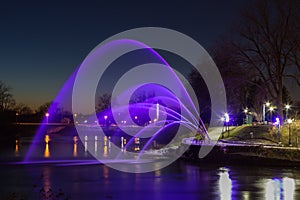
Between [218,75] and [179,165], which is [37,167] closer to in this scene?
[179,165]

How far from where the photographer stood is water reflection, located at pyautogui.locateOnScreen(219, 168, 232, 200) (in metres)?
22.0

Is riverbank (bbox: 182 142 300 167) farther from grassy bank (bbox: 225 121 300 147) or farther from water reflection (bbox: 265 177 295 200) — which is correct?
water reflection (bbox: 265 177 295 200)

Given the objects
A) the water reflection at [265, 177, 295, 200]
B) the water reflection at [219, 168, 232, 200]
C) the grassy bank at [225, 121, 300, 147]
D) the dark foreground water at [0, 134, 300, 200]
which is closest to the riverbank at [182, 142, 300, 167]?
the dark foreground water at [0, 134, 300, 200]

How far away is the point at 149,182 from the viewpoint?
1070 inches

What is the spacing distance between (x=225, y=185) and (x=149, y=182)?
4631 mm

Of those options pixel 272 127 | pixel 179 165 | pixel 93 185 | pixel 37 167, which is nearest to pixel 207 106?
pixel 272 127

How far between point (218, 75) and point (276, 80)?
30.5 feet

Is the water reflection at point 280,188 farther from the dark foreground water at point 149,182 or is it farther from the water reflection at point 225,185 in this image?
the water reflection at point 225,185

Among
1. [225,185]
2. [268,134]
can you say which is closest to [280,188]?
[225,185]

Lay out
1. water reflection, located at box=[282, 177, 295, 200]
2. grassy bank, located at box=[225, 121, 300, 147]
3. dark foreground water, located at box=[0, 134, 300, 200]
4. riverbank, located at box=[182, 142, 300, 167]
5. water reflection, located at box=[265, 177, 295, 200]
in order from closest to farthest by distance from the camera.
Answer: water reflection, located at box=[265, 177, 295, 200] < water reflection, located at box=[282, 177, 295, 200] < dark foreground water, located at box=[0, 134, 300, 200] < riverbank, located at box=[182, 142, 300, 167] < grassy bank, located at box=[225, 121, 300, 147]

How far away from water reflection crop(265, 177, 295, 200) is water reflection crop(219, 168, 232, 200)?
1.92 meters

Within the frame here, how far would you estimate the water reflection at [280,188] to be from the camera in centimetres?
2160

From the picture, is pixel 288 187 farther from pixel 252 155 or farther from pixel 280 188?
pixel 252 155

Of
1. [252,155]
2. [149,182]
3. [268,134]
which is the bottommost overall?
[149,182]
